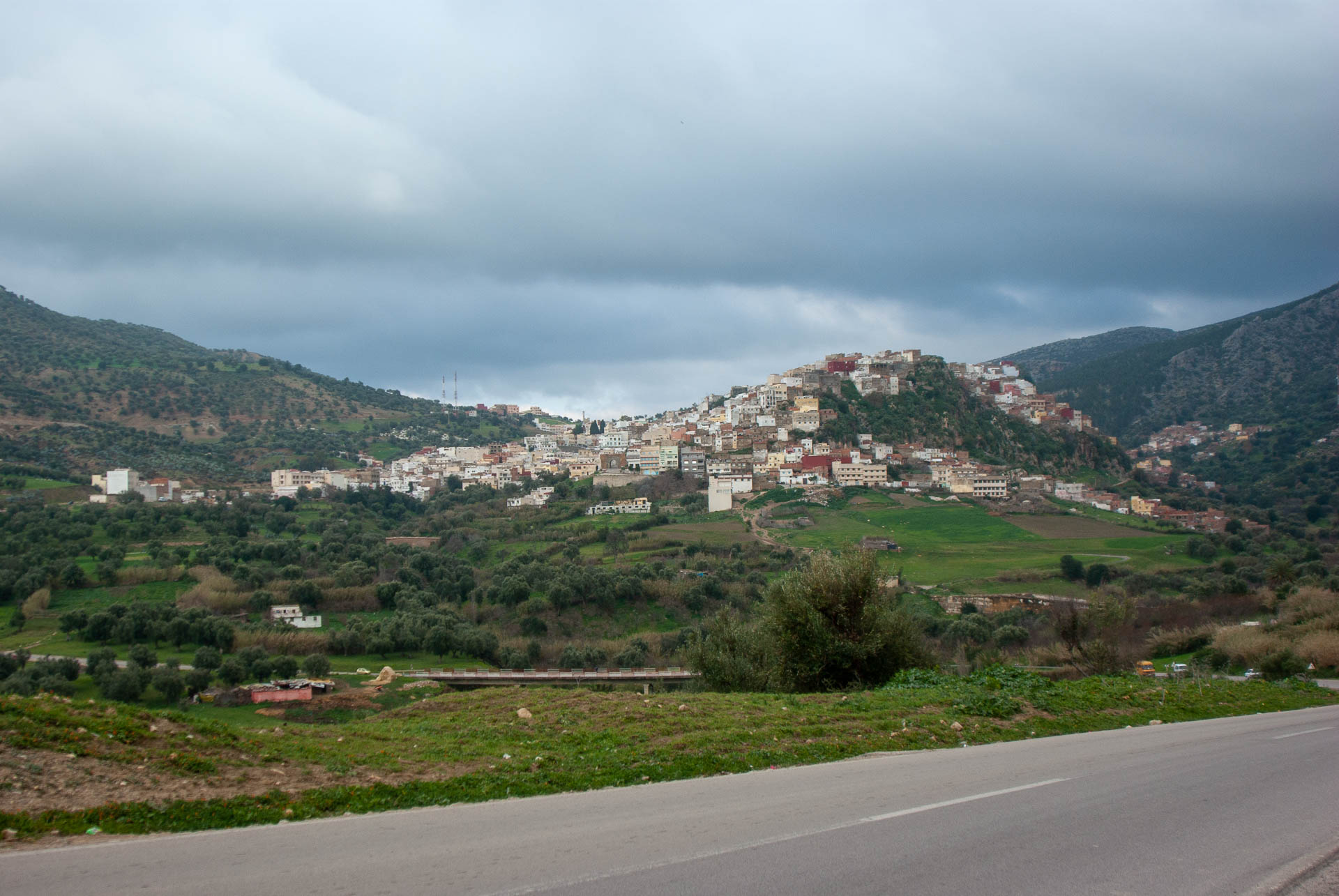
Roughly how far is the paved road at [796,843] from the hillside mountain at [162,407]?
4400 inches

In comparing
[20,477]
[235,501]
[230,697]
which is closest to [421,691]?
[230,697]

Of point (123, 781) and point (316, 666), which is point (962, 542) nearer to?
point (316, 666)

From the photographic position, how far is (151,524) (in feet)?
233

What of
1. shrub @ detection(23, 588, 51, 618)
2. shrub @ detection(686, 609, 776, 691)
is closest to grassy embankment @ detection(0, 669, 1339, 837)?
shrub @ detection(686, 609, 776, 691)

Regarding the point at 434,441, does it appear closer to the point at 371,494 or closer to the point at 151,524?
the point at 371,494

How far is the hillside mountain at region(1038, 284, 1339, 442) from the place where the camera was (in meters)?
141

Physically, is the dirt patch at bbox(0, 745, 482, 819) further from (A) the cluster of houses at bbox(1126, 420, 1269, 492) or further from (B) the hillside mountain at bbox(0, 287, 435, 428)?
(A) the cluster of houses at bbox(1126, 420, 1269, 492)

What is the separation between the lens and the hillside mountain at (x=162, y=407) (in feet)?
349

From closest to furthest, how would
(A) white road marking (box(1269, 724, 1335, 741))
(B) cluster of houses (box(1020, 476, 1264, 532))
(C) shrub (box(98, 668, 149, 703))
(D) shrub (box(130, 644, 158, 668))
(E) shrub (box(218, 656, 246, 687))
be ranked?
(A) white road marking (box(1269, 724, 1335, 741))
(C) shrub (box(98, 668, 149, 703))
(E) shrub (box(218, 656, 246, 687))
(D) shrub (box(130, 644, 158, 668))
(B) cluster of houses (box(1020, 476, 1264, 532))

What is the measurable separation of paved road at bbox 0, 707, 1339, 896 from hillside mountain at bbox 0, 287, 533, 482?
367ft

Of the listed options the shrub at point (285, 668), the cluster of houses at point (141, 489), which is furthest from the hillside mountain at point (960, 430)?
the shrub at point (285, 668)

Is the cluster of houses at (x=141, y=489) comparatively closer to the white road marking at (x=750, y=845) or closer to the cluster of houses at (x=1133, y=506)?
the white road marking at (x=750, y=845)

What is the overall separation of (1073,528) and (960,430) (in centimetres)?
5165

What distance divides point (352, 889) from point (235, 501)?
9451 centimetres
